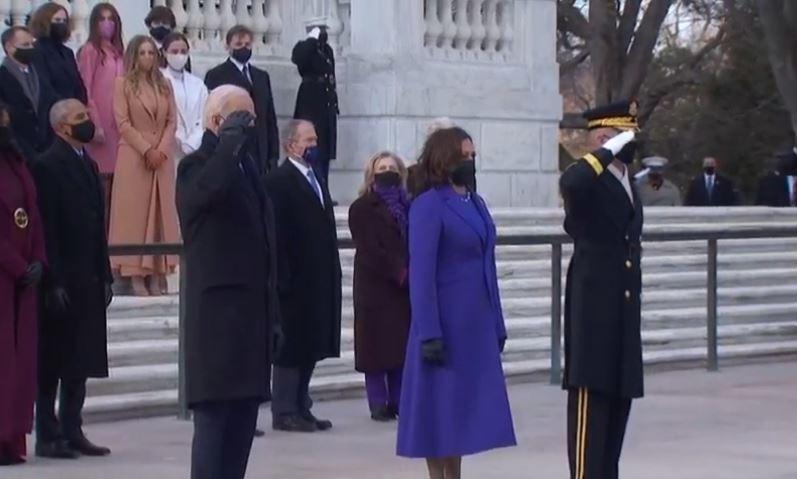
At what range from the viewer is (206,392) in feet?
29.8

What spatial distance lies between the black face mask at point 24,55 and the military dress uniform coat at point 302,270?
1904 mm

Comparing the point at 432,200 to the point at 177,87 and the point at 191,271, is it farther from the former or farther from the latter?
the point at 177,87

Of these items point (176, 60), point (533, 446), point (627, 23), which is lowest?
point (533, 446)

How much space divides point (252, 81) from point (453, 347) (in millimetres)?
6682

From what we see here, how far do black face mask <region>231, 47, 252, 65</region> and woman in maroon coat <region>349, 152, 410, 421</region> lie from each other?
321cm

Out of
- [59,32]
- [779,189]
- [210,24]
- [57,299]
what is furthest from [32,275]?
[779,189]

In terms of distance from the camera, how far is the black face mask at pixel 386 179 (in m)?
13.3

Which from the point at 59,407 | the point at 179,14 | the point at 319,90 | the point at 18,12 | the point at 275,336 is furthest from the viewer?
the point at 179,14

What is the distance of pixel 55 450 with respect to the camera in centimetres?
1152

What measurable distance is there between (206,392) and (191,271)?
0.53 meters

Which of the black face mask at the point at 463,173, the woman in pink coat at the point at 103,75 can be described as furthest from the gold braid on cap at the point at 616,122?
the woman in pink coat at the point at 103,75

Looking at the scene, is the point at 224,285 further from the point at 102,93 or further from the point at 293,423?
the point at 102,93

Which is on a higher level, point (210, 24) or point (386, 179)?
point (210, 24)

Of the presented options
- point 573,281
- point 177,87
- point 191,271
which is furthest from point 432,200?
point 177,87
